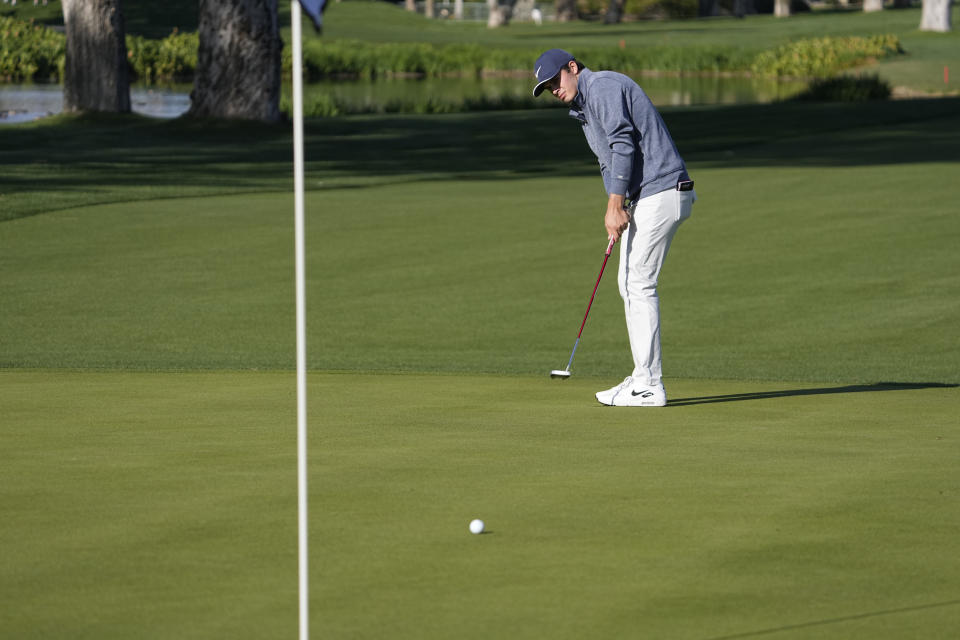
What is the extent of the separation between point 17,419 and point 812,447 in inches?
138

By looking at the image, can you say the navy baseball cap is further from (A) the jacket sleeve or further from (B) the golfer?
(A) the jacket sleeve

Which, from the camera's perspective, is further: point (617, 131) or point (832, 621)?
point (617, 131)

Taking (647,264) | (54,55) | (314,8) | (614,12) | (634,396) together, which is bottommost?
(634,396)

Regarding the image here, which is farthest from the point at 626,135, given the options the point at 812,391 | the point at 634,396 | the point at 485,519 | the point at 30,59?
the point at 30,59

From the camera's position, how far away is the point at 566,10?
92.1m

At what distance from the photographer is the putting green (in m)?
4.08

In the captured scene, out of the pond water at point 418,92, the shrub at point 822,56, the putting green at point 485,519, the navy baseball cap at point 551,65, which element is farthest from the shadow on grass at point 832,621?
the shrub at point 822,56

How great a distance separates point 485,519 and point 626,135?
2964 millimetres

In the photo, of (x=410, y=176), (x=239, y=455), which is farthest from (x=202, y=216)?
(x=239, y=455)

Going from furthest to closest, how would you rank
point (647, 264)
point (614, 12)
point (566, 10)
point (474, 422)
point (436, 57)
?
point (566, 10), point (614, 12), point (436, 57), point (647, 264), point (474, 422)

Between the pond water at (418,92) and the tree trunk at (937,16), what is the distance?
46.1 feet

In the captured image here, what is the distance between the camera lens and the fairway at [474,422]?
4238 millimetres

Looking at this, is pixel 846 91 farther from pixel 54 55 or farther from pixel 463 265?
pixel 463 265

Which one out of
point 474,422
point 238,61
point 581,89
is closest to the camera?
point 474,422
